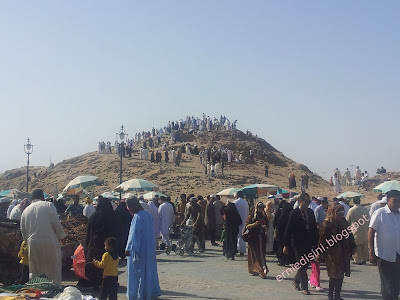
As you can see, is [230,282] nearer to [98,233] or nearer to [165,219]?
[98,233]

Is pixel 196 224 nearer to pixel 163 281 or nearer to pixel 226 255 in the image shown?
pixel 226 255

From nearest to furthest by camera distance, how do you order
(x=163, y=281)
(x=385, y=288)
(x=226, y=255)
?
1. (x=385, y=288)
2. (x=163, y=281)
3. (x=226, y=255)

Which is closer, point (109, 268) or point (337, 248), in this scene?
point (109, 268)

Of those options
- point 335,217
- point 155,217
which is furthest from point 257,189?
point 335,217

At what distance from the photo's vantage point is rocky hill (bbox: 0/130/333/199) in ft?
137

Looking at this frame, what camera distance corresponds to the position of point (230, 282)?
9.94 m

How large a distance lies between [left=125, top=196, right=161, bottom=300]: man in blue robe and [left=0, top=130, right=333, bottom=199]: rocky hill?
29.9m

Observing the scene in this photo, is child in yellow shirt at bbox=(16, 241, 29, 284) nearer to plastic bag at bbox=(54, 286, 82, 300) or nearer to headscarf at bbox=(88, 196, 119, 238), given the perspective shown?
headscarf at bbox=(88, 196, 119, 238)

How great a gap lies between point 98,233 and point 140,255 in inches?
52.8

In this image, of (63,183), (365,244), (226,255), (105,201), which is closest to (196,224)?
(226,255)

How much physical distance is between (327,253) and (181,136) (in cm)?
5435

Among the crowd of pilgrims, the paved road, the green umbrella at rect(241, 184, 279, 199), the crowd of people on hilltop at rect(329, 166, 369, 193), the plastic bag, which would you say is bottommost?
the paved road

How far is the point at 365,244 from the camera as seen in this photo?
498 inches

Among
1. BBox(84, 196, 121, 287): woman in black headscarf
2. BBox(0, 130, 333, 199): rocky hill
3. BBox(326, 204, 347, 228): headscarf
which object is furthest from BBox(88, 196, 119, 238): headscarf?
BBox(0, 130, 333, 199): rocky hill
